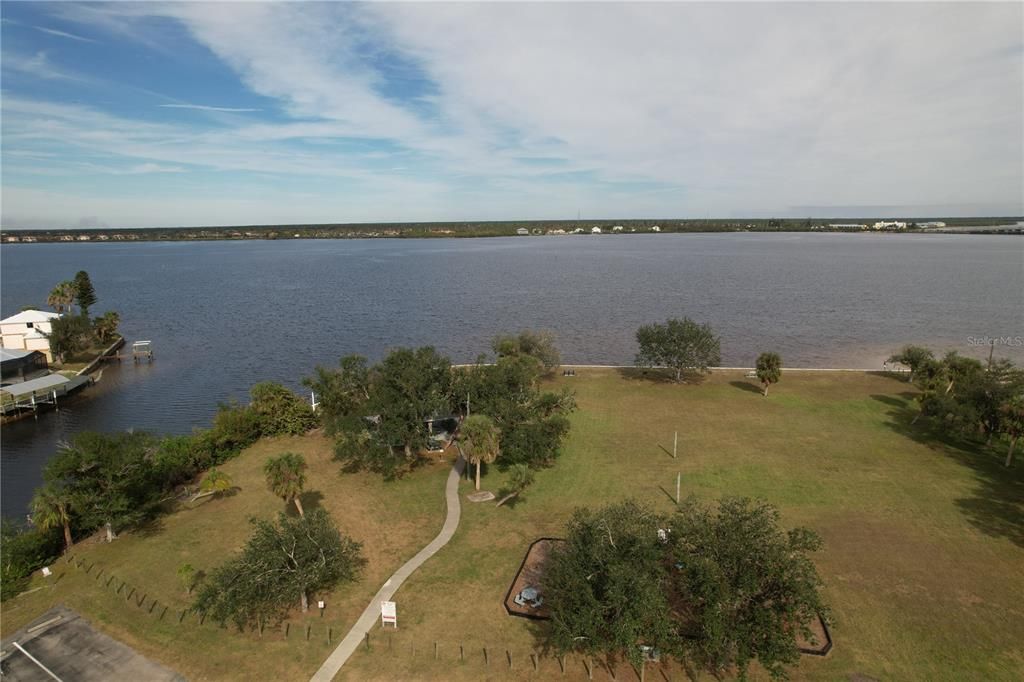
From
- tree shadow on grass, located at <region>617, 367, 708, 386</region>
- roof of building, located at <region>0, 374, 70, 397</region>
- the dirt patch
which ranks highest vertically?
roof of building, located at <region>0, 374, 70, 397</region>

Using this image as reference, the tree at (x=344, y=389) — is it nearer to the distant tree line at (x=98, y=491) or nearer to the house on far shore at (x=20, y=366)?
the distant tree line at (x=98, y=491)

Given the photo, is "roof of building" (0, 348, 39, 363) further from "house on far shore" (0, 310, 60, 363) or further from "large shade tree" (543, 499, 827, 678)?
"large shade tree" (543, 499, 827, 678)

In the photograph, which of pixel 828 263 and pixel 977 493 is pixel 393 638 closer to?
pixel 977 493

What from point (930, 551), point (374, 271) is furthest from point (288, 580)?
Answer: point (374, 271)

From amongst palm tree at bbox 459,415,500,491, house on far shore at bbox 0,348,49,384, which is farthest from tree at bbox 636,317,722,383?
house on far shore at bbox 0,348,49,384

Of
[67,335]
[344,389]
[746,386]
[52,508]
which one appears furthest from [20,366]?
[746,386]

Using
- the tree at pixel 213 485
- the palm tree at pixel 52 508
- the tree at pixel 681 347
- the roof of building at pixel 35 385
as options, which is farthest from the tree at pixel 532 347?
the roof of building at pixel 35 385

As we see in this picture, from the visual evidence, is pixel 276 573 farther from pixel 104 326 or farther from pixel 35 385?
pixel 104 326
